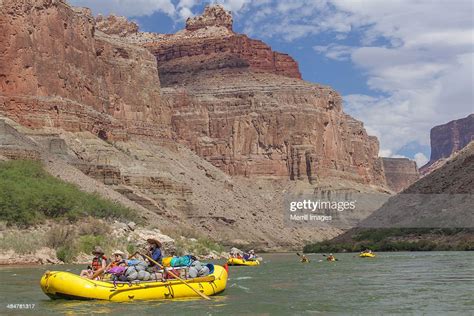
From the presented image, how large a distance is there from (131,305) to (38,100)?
264 ft

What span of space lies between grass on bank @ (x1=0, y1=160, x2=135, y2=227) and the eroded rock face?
83.8ft

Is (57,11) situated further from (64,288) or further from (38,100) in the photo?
(64,288)

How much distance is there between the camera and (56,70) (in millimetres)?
110438

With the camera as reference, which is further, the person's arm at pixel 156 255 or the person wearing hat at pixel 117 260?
the person's arm at pixel 156 255

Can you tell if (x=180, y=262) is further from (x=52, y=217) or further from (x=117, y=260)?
(x=52, y=217)

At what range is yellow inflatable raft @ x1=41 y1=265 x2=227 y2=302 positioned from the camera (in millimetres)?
29812

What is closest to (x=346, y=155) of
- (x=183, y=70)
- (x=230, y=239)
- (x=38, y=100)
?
(x=183, y=70)

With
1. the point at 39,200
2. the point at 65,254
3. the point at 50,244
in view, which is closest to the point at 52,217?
the point at 39,200

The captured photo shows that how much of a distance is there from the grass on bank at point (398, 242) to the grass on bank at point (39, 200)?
2760cm

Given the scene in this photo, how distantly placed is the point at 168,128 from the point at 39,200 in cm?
8157

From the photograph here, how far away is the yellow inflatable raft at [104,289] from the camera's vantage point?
29812mm

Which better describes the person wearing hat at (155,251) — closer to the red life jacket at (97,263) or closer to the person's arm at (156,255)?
the person's arm at (156,255)

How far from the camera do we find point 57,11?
113 m

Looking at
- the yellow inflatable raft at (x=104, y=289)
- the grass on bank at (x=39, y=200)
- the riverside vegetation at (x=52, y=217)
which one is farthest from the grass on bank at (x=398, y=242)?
the yellow inflatable raft at (x=104, y=289)
